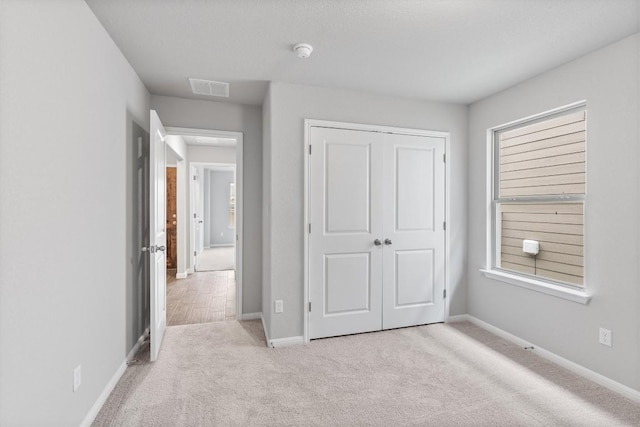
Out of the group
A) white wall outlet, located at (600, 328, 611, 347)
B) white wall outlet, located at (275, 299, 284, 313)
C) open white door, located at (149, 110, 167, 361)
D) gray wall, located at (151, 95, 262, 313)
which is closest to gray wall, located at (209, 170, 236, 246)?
gray wall, located at (151, 95, 262, 313)

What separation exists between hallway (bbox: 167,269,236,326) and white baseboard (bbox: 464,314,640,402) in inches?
112

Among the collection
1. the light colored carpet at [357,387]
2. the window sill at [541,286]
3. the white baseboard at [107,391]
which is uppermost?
the window sill at [541,286]

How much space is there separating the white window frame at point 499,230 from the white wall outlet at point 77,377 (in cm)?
332

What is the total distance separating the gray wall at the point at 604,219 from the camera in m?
2.08

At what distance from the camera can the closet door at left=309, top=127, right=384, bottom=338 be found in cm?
298

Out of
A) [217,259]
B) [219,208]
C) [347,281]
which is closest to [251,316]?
[347,281]

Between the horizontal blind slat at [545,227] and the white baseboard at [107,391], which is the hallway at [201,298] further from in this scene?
the horizontal blind slat at [545,227]

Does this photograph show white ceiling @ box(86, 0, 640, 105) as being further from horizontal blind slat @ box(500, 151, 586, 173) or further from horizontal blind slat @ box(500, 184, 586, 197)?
horizontal blind slat @ box(500, 184, 586, 197)

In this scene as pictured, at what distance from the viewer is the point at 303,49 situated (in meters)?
2.24

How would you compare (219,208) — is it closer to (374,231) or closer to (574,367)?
(374,231)

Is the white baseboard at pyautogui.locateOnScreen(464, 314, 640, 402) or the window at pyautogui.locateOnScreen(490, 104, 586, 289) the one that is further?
the window at pyautogui.locateOnScreen(490, 104, 586, 289)

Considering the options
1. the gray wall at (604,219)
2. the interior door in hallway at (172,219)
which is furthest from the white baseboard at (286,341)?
the interior door in hallway at (172,219)

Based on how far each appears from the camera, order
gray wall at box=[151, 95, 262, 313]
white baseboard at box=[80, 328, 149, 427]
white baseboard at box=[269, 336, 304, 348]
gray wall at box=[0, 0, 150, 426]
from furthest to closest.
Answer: gray wall at box=[151, 95, 262, 313] < white baseboard at box=[269, 336, 304, 348] < white baseboard at box=[80, 328, 149, 427] < gray wall at box=[0, 0, 150, 426]

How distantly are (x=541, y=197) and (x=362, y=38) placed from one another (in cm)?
207
